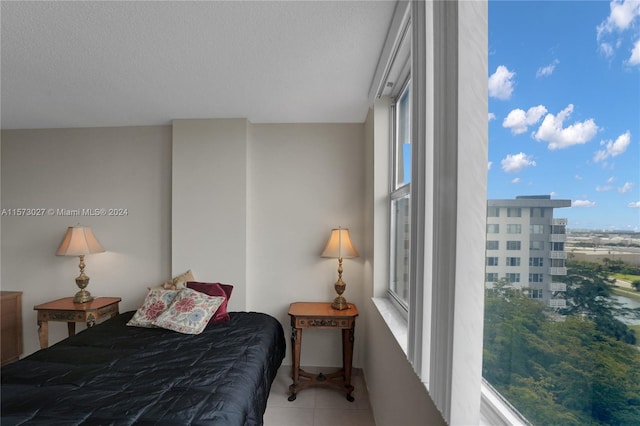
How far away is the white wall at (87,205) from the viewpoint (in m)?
3.02

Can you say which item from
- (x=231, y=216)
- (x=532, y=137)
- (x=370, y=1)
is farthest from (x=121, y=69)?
(x=532, y=137)

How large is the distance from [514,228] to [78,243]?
11.8ft

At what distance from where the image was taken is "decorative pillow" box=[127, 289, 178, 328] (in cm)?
233

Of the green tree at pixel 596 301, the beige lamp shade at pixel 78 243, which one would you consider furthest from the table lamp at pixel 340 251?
the beige lamp shade at pixel 78 243

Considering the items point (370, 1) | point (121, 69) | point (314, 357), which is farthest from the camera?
point (314, 357)

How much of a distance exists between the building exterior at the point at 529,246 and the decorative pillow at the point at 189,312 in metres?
2.09

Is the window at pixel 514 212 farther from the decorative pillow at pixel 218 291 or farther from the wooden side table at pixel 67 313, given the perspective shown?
the wooden side table at pixel 67 313

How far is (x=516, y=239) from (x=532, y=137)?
0.96 ft

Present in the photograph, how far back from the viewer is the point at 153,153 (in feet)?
9.96

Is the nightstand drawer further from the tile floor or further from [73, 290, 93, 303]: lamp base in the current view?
[73, 290, 93, 303]: lamp base

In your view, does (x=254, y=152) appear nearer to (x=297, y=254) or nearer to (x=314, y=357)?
(x=297, y=254)

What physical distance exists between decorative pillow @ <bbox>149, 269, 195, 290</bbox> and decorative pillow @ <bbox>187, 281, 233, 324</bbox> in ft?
0.40

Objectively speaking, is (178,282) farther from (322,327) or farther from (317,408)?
(317,408)

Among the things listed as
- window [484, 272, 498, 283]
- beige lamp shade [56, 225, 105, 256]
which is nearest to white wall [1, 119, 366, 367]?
beige lamp shade [56, 225, 105, 256]
